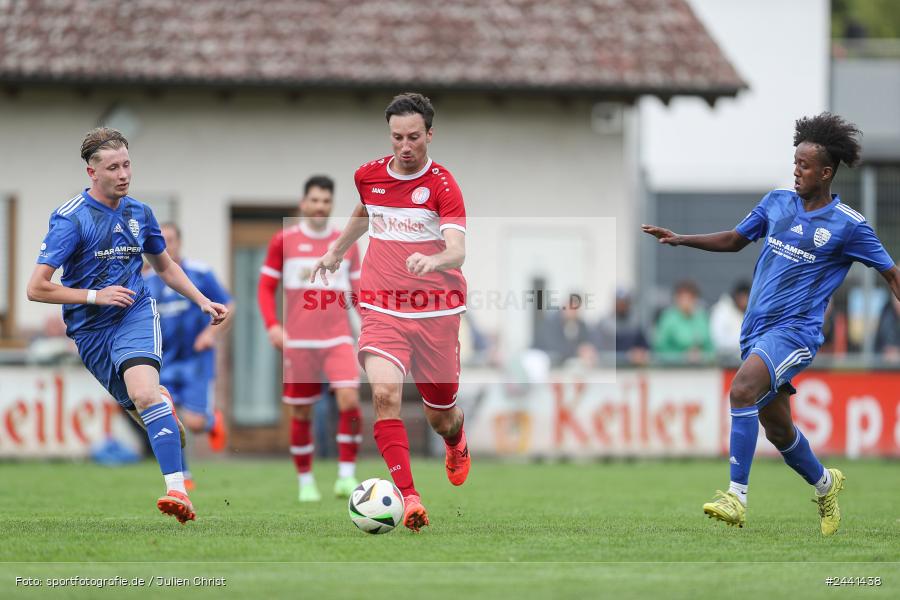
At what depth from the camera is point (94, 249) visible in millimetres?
8594

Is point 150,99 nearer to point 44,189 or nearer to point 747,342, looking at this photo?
point 44,189

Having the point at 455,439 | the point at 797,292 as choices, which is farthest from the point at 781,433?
the point at 455,439

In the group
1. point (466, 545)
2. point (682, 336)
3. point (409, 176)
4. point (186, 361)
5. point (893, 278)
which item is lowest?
point (466, 545)

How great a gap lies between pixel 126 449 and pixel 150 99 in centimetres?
524

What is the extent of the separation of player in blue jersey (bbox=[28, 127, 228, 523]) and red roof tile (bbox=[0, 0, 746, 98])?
10.7 meters

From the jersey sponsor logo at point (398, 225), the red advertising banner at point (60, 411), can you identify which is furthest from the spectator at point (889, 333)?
the jersey sponsor logo at point (398, 225)

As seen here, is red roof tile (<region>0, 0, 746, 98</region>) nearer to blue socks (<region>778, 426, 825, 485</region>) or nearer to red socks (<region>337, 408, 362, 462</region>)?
red socks (<region>337, 408, 362, 462</region>)

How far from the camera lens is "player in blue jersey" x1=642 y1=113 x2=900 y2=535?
8.66 meters

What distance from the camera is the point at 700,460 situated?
18141 mm

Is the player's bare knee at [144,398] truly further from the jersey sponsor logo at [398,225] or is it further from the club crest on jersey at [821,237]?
the club crest on jersey at [821,237]

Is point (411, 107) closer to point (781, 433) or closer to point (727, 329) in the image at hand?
point (781, 433)

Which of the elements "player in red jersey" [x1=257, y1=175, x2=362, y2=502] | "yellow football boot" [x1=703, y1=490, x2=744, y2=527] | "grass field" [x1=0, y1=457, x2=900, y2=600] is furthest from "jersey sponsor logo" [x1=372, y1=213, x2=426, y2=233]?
"player in red jersey" [x1=257, y1=175, x2=362, y2=502]

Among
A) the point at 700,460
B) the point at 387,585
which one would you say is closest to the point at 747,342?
the point at 387,585

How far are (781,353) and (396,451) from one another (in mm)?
2342
